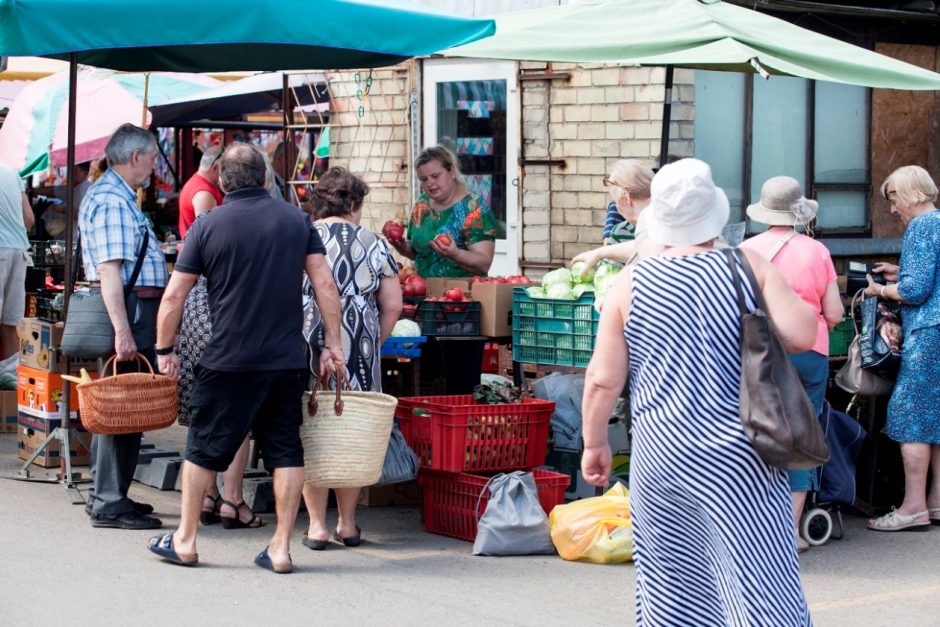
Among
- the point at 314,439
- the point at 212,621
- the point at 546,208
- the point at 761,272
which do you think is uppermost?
the point at 546,208

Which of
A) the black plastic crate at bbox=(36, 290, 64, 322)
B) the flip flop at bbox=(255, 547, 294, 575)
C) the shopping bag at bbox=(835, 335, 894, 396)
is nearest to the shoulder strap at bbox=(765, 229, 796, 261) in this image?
the shopping bag at bbox=(835, 335, 894, 396)

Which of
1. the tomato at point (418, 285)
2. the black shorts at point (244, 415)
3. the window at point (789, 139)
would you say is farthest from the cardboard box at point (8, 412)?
the window at point (789, 139)

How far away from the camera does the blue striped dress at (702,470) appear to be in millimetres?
3889

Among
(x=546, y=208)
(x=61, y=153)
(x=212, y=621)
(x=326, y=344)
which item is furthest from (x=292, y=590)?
(x=61, y=153)

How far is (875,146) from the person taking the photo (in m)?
12.3

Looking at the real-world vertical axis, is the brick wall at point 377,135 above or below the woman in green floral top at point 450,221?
above

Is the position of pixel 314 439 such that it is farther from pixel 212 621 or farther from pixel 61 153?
pixel 61 153

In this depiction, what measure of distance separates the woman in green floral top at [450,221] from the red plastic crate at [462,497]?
1.89 metres

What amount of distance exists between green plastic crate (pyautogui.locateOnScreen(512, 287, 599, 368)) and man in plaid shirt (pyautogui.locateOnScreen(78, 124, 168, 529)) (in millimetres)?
1991

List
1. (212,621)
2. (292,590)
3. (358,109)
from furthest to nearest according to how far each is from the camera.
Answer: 1. (358,109)
2. (292,590)
3. (212,621)

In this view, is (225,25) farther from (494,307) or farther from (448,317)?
(494,307)

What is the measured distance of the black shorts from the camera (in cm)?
611

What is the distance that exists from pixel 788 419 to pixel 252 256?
2.95 metres

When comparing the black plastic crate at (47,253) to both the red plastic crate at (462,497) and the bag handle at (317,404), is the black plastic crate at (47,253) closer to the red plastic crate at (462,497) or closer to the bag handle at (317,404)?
the red plastic crate at (462,497)
